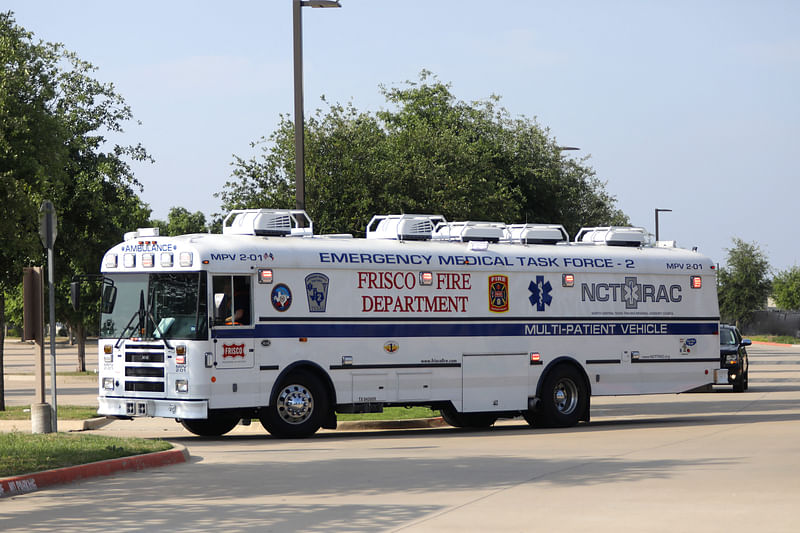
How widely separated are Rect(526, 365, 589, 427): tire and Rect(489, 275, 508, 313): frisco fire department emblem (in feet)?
4.78

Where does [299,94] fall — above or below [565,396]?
above

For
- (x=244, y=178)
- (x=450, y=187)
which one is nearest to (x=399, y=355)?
(x=244, y=178)

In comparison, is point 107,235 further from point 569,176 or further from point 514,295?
point 569,176

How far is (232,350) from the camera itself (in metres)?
19.1

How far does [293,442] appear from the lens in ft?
62.4

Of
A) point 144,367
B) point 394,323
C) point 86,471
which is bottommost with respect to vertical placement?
point 86,471

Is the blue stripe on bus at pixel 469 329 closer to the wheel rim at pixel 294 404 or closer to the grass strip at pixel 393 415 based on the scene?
the wheel rim at pixel 294 404

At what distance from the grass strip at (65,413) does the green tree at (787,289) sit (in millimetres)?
98778

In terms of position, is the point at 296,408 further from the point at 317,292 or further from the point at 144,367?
the point at 144,367

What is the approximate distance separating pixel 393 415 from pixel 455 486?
10714mm

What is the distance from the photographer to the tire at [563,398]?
72.3 ft

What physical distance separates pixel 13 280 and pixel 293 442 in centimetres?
994

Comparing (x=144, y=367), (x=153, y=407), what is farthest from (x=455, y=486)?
(x=144, y=367)

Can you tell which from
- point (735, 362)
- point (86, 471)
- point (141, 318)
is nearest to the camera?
point (86, 471)
